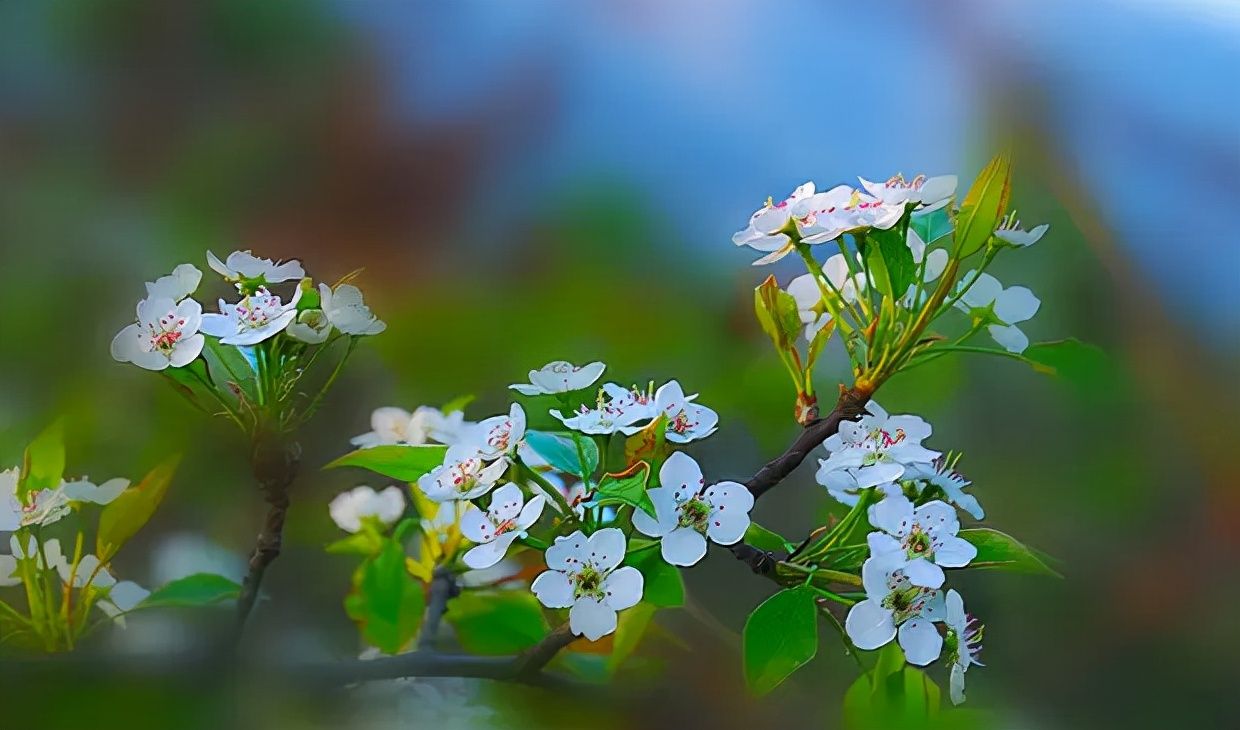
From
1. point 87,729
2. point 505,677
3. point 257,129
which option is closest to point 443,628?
point 505,677

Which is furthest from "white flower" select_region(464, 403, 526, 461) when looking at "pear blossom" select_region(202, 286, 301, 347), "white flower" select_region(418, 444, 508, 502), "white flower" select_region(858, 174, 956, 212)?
"white flower" select_region(858, 174, 956, 212)

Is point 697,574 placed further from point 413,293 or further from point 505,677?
point 413,293

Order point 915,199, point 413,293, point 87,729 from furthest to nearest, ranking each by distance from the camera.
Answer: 1. point 413,293
2. point 87,729
3. point 915,199

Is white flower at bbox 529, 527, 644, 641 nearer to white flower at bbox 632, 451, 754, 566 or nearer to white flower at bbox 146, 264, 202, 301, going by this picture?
white flower at bbox 632, 451, 754, 566

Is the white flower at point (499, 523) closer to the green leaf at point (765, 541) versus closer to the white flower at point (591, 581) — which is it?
the white flower at point (591, 581)

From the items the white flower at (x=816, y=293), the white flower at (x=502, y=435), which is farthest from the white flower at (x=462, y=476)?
the white flower at (x=816, y=293)

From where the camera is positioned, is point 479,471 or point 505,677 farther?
point 505,677

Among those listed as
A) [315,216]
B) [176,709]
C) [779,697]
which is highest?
[315,216]
